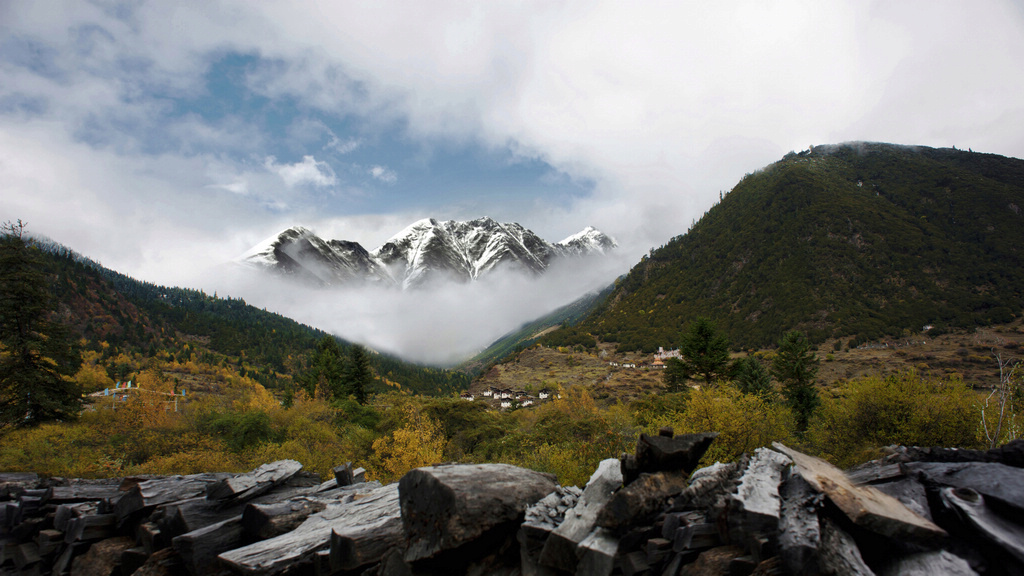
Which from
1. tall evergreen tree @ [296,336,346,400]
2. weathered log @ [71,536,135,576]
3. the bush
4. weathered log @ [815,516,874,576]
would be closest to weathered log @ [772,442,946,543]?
weathered log @ [815,516,874,576]

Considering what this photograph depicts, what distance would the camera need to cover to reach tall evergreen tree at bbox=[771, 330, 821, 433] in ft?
153

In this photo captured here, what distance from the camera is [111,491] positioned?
16.8m

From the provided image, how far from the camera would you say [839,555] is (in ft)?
19.1

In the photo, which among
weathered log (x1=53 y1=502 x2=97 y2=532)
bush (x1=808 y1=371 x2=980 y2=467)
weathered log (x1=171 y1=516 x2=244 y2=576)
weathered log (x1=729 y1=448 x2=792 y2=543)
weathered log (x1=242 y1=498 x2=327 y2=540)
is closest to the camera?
weathered log (x1=729 y1=448 x2=792 y2=543)

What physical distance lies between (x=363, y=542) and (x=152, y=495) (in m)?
10.5

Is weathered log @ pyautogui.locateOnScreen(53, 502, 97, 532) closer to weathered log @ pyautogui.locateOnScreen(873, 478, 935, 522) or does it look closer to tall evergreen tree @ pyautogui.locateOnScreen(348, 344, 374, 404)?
weathered log @ pyautogui.locateOnScreen(873, 478, 935, 522)

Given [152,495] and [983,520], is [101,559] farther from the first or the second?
[983,520]

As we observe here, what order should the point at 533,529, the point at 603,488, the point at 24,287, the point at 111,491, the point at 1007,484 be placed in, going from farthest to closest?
the point at 24,287
the point at 111,491
the point at 603,488
the point at 533,529
the point at 1007,484

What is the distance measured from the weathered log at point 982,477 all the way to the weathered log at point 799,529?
2474 millimetres

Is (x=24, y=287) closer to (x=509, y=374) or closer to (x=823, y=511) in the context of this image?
(x=823, y=511)

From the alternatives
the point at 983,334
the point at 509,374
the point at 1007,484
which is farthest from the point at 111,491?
the point at 983,334

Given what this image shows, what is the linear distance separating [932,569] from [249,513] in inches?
654

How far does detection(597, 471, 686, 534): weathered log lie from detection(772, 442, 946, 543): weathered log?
2767 millimetres

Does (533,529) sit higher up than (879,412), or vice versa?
(533,529)
